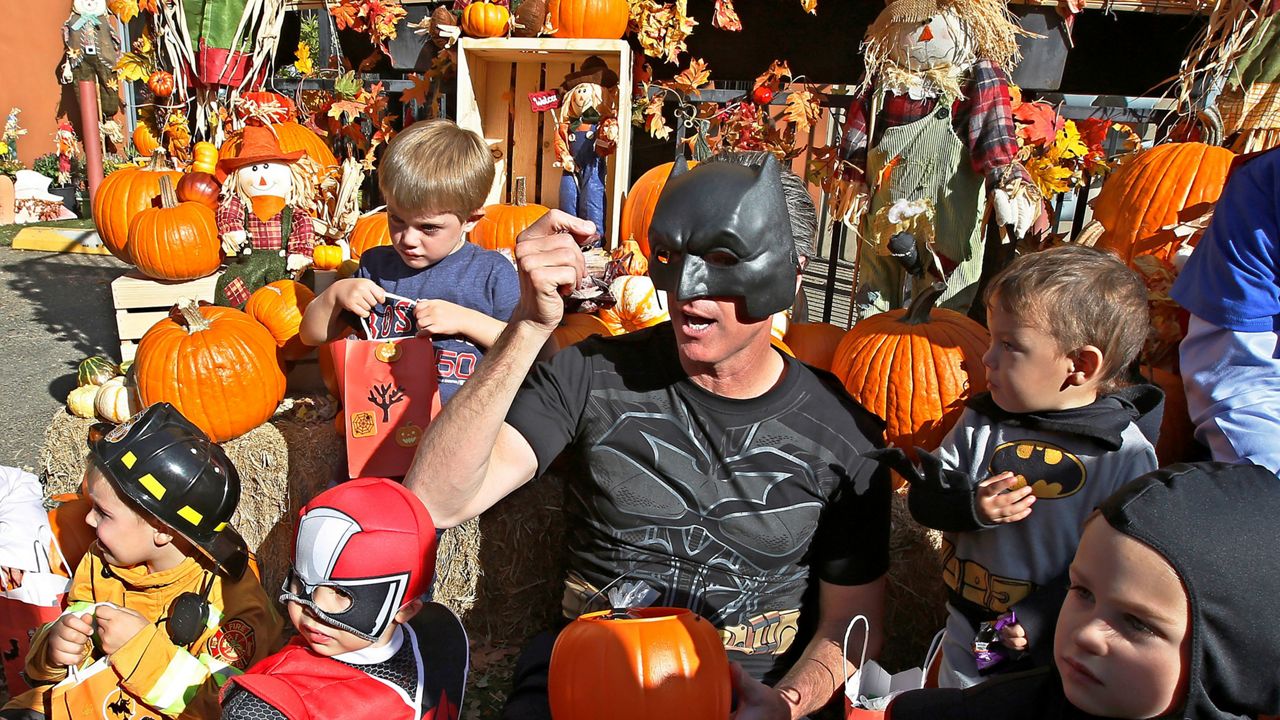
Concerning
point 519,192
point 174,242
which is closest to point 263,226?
point 174,242

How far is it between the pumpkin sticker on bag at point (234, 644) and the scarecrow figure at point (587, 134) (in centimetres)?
331

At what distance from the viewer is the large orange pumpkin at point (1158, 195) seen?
3.44 meters

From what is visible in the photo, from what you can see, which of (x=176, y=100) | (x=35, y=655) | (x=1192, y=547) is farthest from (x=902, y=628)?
(x=176, y=100)

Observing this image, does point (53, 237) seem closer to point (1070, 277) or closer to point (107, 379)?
point (107, 379)

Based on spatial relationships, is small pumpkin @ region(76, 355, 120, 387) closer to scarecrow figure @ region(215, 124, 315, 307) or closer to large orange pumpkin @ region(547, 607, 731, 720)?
scarecrow figure @ region(215, 124, 315, 307)

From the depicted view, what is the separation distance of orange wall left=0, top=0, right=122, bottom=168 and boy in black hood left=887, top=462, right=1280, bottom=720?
16897 mm

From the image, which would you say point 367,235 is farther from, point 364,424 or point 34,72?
point 34,72

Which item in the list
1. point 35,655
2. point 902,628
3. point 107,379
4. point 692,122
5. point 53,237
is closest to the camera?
point 35,655

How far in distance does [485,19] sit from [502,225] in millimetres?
1242

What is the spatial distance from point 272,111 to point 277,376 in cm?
368

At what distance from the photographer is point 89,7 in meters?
12.2

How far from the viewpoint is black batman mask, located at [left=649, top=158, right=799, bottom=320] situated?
1932 millimetres

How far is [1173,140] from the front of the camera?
420 cm

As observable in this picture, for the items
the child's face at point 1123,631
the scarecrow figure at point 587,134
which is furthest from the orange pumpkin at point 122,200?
the child's face at point 1123,631
